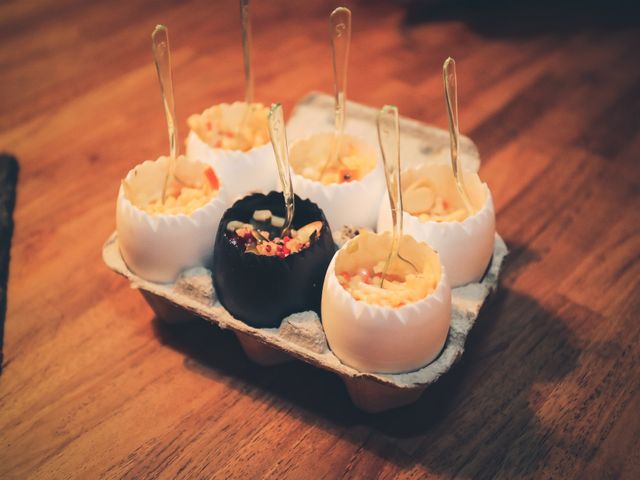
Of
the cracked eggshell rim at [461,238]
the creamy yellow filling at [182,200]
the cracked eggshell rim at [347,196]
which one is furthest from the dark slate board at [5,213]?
the cracked eggshell rim at [461,238]

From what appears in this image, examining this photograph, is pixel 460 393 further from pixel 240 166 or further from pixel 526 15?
pixel 526 15

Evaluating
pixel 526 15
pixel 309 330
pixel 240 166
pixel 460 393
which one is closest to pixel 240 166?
pixel 240 166

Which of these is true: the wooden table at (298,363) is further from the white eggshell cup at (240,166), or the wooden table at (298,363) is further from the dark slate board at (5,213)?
the white eggshell cup at (240,166)

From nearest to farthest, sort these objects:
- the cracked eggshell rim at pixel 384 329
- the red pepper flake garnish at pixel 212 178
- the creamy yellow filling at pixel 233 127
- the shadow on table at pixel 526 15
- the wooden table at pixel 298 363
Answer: the cracked eggshell rim at pixel 384 329, the wooden table at pixel 298 363, the red pepper flake garnish at pixel 212 178, the creamy yellow filling at pixel 233 127, the shadow on table at pixel 526 15

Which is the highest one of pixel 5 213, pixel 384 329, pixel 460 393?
pixel 384 329

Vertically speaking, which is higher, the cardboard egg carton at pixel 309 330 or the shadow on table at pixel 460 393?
the cardboard egg carton at pixel 309 330

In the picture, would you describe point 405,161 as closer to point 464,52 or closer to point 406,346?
point 406,346

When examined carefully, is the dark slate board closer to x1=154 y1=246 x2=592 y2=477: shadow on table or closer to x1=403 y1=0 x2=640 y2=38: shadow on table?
x1=154 y1=246 x2=592 y2=477: shadow on table
